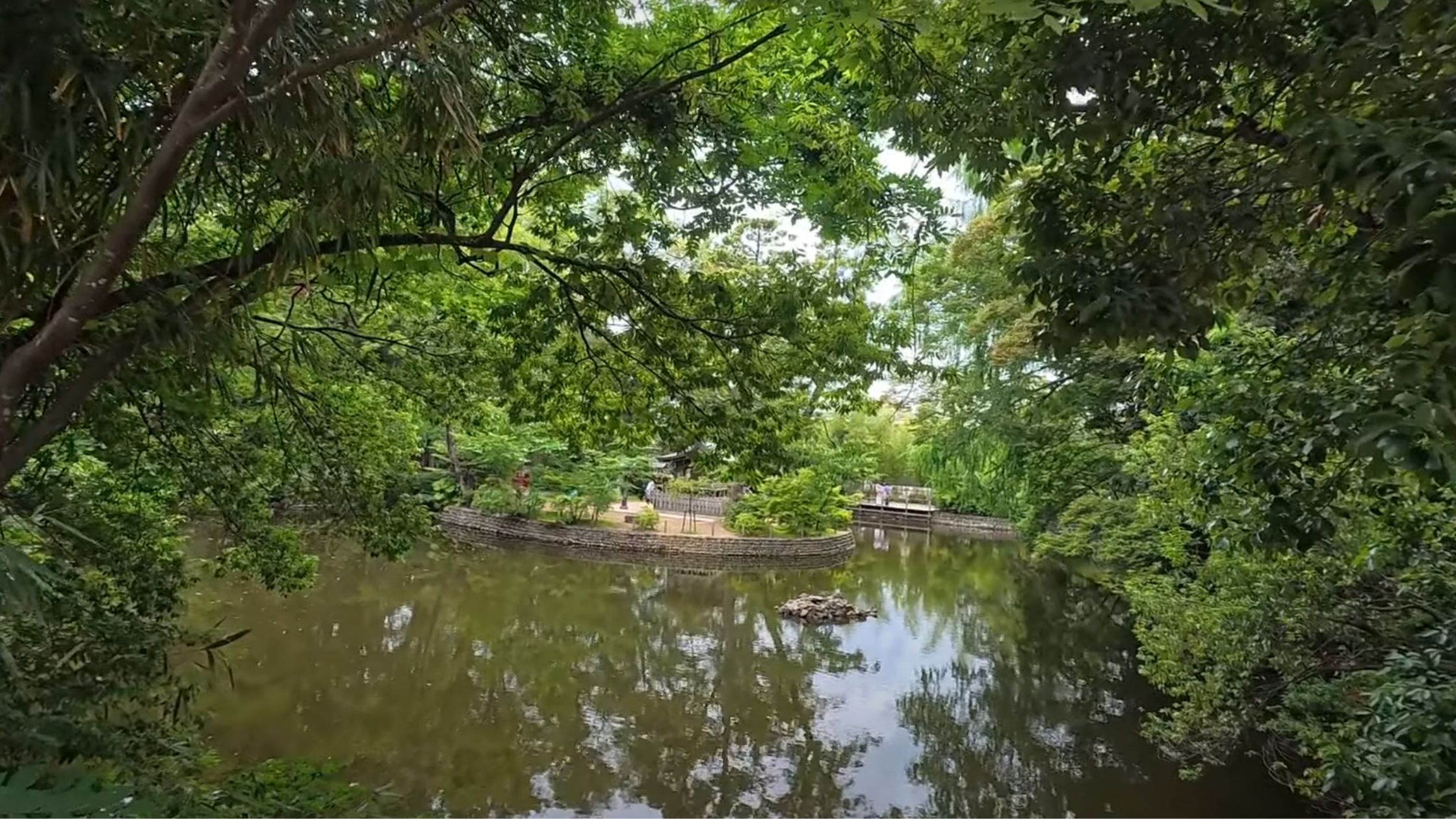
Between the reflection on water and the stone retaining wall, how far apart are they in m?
9.82

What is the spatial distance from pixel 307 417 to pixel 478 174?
2.23 meters

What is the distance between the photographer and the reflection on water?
607 cm

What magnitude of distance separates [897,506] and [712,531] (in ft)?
33.4

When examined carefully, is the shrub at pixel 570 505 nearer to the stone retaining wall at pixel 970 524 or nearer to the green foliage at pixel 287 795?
the green foliage at pixel 287 795

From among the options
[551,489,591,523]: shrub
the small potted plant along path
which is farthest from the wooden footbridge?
[551,489,591,523]: shrub

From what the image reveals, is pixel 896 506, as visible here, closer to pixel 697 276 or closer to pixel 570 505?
pixel 570 505

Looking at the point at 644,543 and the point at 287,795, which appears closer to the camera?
the point at 287,795

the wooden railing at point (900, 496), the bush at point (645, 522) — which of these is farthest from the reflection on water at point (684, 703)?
the wooden railing at point (900, 496)

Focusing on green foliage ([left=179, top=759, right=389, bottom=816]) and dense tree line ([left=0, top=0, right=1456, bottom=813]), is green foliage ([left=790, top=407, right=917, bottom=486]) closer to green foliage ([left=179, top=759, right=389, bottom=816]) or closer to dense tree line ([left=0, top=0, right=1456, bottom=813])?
dense tree line ([left=0, top=0, right=1456, bottom=813])

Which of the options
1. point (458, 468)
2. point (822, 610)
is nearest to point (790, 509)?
point (822, 610)

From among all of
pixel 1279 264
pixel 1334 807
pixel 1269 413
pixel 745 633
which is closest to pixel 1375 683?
pixel 1269 413

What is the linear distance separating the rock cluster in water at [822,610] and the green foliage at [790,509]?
15.9 ft

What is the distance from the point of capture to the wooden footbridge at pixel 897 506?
24547mm

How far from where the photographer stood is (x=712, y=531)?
1720cm
